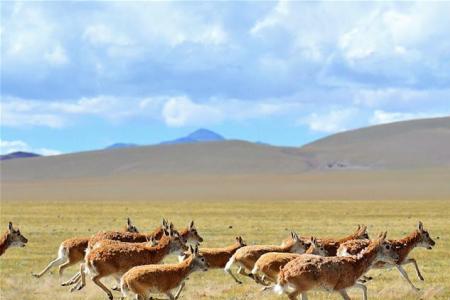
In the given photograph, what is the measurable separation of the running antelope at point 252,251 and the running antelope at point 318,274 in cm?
317

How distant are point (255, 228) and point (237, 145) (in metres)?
109

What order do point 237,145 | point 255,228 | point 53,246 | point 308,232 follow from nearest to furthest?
point 53,246
point 308,232
point 255,228
point 237,145

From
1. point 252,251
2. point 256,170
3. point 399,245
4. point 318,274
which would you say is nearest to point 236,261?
point 252,251

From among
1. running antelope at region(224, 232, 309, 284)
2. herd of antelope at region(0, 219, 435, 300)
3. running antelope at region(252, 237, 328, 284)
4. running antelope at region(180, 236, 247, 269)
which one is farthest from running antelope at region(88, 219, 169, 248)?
running antelope at region(252, 237, 328, 284)

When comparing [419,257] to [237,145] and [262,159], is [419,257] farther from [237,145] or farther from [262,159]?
[237,145]

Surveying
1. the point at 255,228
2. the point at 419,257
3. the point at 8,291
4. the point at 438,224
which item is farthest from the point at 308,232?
the point at 8,291

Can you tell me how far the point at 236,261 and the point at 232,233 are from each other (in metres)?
17.7

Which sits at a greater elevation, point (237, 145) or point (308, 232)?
point (237, 145)

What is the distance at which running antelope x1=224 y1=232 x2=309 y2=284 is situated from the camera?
55.8 feet

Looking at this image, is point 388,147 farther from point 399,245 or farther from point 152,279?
point 152,279

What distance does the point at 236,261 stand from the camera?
17281 millimetres

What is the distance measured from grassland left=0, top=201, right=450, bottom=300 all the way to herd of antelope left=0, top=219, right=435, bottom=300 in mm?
491

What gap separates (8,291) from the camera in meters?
17.7

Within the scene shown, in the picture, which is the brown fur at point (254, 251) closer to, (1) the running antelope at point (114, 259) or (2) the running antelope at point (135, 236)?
(2) the running antelope at point (135, 236)
